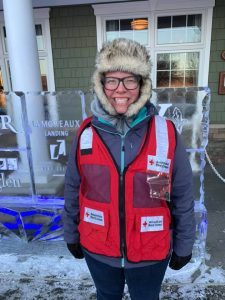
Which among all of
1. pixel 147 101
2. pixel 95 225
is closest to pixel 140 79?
pixel 147 101

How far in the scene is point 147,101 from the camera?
151cm

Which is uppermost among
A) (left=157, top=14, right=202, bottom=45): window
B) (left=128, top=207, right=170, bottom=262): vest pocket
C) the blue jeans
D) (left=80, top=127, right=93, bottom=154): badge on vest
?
(left=157, top=14, right=202, bottom=45): window

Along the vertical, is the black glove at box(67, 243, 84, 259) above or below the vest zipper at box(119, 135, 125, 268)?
below

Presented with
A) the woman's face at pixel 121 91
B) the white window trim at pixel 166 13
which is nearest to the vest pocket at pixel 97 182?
the woman's face at pixel 121 91

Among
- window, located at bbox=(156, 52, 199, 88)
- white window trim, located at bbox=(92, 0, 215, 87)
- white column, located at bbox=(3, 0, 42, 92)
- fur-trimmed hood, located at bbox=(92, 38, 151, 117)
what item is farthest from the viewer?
window, located at bbox=(156, 52, 199, 88)

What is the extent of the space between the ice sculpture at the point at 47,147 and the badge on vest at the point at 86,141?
0.91 m

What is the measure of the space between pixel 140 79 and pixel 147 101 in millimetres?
119

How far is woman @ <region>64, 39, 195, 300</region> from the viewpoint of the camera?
56.6 inches

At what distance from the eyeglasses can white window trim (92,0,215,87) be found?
426 centimetres

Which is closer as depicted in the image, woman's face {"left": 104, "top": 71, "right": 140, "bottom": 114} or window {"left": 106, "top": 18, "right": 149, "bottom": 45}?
woman's face {"left": 104, "top": 71, "right": 140, "bottom": 114}

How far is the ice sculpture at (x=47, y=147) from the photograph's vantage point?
Result: 229cm

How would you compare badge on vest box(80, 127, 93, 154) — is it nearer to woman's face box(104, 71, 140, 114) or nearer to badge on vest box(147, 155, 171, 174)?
woman's face box(104, 71, 140, 114)

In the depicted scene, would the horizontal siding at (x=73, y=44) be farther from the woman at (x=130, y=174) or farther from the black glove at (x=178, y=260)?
the black glove at (x=178, y=260)

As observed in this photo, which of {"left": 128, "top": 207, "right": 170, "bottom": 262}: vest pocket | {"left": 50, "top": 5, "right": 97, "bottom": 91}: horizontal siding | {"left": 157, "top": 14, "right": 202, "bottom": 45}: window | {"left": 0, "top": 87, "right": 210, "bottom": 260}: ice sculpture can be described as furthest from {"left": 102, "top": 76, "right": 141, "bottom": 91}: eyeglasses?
{"left": 157, "top": 14, "right": 202, "bottom": 45}: window
